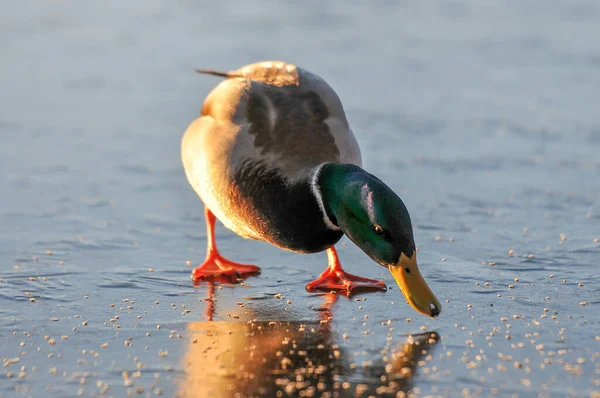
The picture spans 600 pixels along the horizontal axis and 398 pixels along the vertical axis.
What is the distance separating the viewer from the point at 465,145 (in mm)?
8289

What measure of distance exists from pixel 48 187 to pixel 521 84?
5044mm

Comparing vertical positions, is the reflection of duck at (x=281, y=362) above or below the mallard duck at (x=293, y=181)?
below

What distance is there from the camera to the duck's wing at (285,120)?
5016mm

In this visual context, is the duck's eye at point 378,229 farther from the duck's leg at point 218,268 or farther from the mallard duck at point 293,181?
the duck's leg at point 218,268

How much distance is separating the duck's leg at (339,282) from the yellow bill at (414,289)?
0.95m

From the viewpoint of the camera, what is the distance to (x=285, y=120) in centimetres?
526

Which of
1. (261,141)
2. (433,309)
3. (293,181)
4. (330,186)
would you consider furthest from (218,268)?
(433,309)

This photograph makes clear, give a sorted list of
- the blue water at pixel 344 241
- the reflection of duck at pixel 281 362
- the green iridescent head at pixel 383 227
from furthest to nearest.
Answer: the green iridescent head at pixel 383 227, the blue water at pixel 344 241, the reflection of duck at pixel 281 362

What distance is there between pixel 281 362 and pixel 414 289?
67 cm

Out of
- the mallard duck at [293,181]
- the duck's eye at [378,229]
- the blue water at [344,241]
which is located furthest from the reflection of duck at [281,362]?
the duck's eye at [378,229]

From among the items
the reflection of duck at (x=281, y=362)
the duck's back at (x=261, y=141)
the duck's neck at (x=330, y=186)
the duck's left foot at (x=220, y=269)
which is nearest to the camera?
the reflection of duck at (x=281, y=362)

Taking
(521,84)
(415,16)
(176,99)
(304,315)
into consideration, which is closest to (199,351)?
(304,315)

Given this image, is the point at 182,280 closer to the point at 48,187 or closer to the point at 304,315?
the point at 304,315

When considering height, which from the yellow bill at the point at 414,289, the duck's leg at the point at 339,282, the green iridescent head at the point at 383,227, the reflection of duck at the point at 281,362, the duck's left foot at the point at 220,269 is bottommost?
the duck's left foot at the point at 220,269
